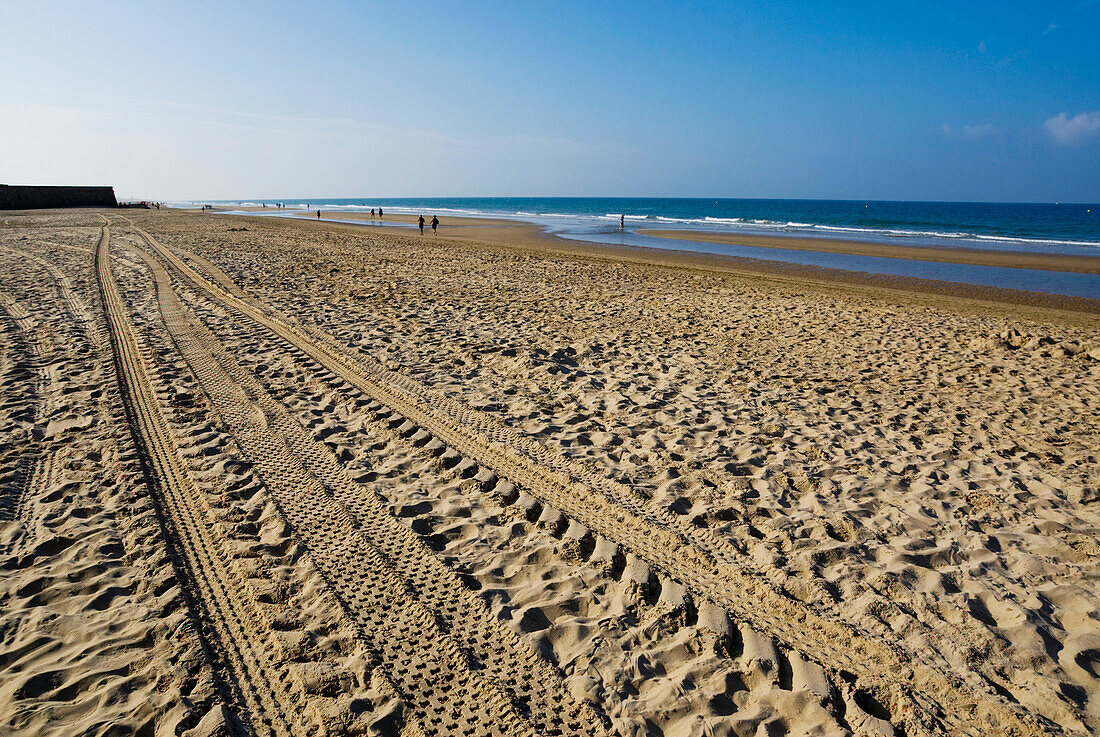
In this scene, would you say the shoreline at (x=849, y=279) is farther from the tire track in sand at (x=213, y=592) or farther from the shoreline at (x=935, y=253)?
the tire track in sand at (x=213, y=592)

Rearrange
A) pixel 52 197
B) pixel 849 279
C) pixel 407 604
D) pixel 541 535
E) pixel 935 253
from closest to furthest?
1. pixel 407 604
2. pixel 541 535
3. pixel 849 279
4. pixel 935 253
5. pixel 52 197

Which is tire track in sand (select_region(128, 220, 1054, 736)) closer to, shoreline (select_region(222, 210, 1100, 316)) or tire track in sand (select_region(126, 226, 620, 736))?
tire track in sand (select_region(126, 226, 620, 736))

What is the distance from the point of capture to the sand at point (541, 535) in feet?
8.27

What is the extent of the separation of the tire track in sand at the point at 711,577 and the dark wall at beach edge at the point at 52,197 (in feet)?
207

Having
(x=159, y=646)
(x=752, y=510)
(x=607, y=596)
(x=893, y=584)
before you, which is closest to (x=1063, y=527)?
(x=893, y=584)

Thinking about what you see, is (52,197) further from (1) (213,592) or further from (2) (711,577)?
(2) (711,577)

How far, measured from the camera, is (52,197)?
171 ft

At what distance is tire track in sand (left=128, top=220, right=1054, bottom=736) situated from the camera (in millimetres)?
2496

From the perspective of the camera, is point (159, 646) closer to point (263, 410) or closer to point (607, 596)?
point (607, 596)

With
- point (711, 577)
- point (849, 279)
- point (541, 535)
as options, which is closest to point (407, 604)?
point (541, 535)

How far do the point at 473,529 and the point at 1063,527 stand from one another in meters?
4.14

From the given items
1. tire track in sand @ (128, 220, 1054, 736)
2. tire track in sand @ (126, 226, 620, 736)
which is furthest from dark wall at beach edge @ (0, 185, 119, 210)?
tire track in sand @ (126, 226, 620, 736)

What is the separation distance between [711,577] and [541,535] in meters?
1.11

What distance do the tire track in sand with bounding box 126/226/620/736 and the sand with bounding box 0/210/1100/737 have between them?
2 cm
